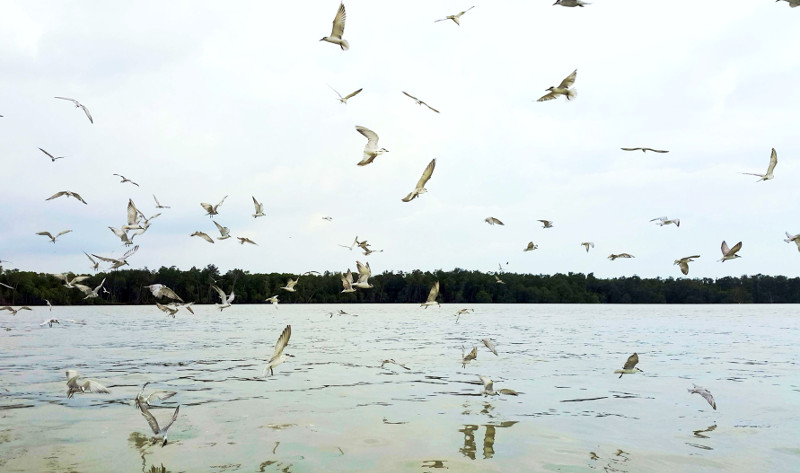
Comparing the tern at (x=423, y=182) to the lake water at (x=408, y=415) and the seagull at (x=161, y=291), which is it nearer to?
the lake water at (x=408, y=415)

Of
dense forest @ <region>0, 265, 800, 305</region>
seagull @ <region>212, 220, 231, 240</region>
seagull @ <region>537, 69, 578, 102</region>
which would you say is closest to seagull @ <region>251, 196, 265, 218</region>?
seagull @ <region>212, 220, 231, 240</region>

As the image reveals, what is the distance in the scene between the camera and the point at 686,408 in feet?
46.2

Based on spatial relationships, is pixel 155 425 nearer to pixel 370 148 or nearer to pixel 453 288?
pixel 370 148

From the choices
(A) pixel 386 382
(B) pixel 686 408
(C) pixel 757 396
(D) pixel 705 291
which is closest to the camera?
(B) pixel 686 408

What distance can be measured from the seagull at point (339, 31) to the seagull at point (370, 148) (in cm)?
164

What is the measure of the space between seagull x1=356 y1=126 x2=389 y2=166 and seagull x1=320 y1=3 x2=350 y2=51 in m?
1.64

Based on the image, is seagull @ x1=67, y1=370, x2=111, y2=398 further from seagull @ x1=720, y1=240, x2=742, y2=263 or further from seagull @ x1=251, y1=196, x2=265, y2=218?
seagull @ x1=720, y1=240, x2=742, y2=263

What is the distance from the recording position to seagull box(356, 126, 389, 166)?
13.7 metres

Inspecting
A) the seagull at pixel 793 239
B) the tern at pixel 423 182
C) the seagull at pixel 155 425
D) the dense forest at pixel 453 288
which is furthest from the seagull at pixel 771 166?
the dense forest at pixel 453 288

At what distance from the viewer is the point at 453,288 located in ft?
476

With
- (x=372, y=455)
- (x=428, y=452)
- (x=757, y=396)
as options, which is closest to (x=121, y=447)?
(x=372, y=455)

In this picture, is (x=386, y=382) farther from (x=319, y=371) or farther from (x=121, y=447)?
(x=121, y=447)

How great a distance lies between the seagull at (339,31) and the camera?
12.7 metres

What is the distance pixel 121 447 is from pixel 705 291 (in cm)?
16406
